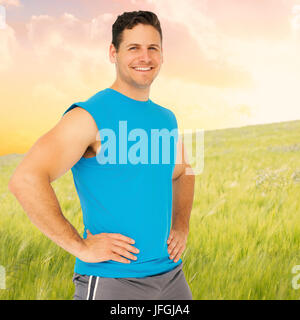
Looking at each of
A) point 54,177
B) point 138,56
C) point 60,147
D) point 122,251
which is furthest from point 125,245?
point 138,56

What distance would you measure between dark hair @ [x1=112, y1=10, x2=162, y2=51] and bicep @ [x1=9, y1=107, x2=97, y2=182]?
0.76 metres

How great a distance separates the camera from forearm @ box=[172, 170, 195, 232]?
306cm

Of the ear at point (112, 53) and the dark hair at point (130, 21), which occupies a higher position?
the dark hair at point (130, 21)

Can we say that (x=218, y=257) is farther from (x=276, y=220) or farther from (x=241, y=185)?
(x=241, y=185)

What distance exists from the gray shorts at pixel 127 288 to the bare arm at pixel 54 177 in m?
0.15

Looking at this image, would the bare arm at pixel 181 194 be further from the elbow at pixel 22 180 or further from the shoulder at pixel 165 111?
the elbow at pixel 22 180

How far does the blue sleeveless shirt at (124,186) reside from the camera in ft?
7.38

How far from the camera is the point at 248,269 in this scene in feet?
12.2
